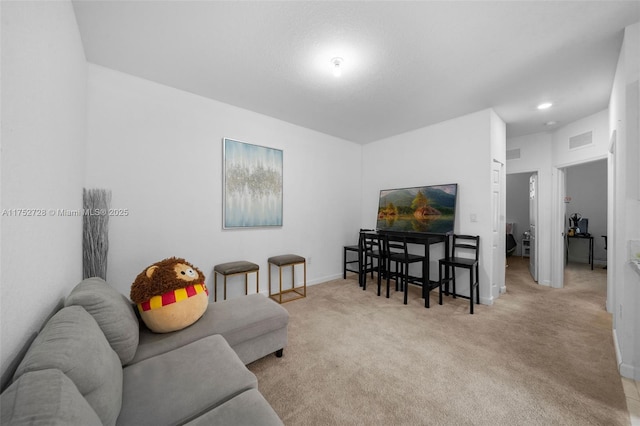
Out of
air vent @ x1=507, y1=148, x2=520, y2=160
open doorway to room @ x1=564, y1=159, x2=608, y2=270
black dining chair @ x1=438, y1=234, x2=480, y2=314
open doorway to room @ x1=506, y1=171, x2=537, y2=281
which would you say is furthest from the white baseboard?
open doorway to room @ x1=506, y1=171, x2=537, y2=281

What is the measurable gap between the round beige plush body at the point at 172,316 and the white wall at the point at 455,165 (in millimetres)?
3513

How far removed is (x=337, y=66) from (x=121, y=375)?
107 inches

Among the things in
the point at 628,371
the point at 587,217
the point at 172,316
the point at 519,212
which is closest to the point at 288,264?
the point at 172,316

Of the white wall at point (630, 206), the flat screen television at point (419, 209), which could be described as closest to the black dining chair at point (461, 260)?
the flat screen television at point (419, 209)

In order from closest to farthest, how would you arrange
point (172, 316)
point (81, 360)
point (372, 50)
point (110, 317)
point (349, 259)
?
point (81, 360), point (110, 317), point (172, 316), point (372, 50), point (349, 259)

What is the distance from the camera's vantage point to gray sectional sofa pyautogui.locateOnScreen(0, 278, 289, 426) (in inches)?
28.3

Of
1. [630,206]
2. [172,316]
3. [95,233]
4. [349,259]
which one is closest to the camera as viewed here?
[172,316]

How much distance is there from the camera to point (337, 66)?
2.38m

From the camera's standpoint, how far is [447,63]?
2.37m

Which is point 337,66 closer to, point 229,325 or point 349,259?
point 229,325

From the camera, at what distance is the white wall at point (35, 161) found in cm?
90

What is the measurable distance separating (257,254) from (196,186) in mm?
1229

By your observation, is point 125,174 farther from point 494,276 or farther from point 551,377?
point 494,276

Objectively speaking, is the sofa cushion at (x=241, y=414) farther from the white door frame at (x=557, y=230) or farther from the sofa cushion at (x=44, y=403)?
the white door frame at (x=557, y=230)
